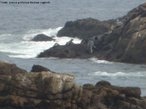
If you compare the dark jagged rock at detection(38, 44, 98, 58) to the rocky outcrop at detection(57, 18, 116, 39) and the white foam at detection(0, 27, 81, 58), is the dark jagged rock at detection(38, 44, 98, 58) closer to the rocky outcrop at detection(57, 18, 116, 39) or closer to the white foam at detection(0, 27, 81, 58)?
the white foam at detection(0, 27, 81, 58)

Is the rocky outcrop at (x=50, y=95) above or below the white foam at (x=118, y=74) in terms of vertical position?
below

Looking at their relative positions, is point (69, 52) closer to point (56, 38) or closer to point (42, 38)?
point (42, 38)

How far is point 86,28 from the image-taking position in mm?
89750

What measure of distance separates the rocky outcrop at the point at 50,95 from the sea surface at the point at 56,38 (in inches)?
321

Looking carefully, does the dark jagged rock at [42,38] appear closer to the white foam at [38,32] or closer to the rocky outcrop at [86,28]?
the white foam at [38,32]

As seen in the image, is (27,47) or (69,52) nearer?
(69,52)

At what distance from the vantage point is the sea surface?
63250 millimetres

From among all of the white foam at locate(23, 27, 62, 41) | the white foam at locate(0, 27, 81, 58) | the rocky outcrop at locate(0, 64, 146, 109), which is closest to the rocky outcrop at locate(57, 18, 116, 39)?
the white foam at locate(0, 27, 81, 58)

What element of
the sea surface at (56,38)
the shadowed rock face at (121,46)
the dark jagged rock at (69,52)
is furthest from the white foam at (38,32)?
the shadowed rock face at (121,46)

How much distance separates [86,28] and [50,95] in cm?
4640

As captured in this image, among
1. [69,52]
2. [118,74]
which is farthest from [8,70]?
[69,52]

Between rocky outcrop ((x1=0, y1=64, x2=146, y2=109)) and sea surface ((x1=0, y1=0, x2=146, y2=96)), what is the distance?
26.8 feet

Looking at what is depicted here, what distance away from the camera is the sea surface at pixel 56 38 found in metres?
63.2

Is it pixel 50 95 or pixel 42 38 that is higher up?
pixel 42 38
